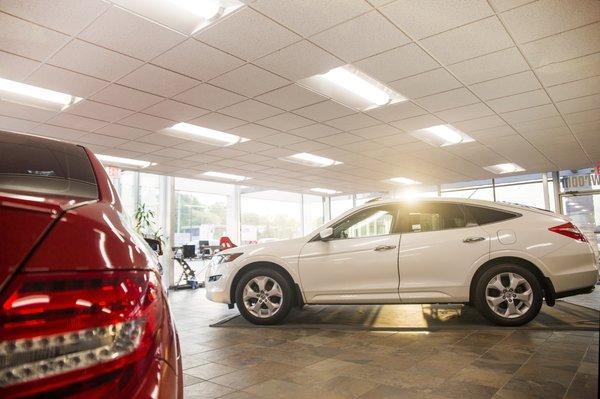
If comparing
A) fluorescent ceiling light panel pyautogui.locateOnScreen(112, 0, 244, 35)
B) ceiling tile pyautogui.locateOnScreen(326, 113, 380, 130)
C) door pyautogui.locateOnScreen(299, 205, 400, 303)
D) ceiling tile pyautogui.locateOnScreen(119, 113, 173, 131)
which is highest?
fluorescent ceiling light panel pyautogui.locateOnScreen(112, 0, 244, 35)

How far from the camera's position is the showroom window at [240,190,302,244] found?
14.8 meters

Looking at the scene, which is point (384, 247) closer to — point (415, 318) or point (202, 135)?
point (415, 318)

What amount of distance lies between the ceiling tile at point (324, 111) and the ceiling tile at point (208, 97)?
998mm

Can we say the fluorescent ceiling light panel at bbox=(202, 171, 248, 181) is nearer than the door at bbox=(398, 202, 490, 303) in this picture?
No

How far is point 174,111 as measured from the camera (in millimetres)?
5535

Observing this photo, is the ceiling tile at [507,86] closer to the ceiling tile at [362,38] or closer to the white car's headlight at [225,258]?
the ceiling tile at [362,38]

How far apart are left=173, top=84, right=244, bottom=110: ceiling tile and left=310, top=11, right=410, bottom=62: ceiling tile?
5.32ft

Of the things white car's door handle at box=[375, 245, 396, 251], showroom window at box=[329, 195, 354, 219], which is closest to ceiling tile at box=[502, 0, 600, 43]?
white car's door handle at box=[375, 245, 396, 251]

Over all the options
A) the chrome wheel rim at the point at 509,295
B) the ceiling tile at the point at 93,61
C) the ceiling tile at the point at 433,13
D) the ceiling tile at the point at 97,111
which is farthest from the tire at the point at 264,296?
the ceiling tile at the point at 97,111

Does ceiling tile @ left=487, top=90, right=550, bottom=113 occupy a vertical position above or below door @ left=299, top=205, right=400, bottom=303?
above

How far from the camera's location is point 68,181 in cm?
130

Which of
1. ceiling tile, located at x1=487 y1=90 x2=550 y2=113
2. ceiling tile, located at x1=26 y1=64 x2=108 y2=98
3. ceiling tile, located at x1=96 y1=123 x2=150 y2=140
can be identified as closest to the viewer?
ceiling tile, located at x1=26 y1=64 x2=108 y2=98

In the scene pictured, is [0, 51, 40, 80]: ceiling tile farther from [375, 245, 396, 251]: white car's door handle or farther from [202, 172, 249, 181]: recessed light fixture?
[202, 172, 249, 181]: recessed light fixture

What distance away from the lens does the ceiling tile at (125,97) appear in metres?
4.76
